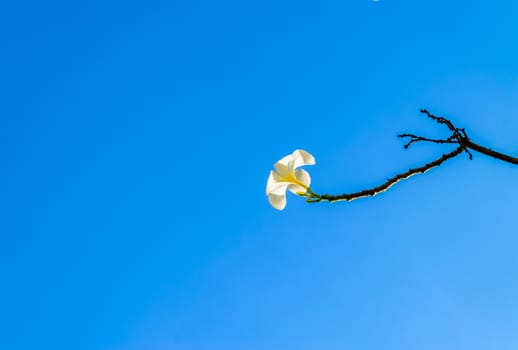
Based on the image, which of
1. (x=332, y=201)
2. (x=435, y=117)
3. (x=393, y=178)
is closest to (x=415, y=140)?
(x=435, y=117)

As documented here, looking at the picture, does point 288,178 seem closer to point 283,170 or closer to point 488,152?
point 283,170

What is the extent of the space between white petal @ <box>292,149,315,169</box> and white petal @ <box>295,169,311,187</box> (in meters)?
0.04

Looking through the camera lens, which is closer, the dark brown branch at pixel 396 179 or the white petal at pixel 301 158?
the dark brown branch at pixel 396 179

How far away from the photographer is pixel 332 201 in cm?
225

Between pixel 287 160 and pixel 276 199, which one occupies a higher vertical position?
pixel 287 160

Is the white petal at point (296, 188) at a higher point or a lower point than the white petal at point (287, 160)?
lower

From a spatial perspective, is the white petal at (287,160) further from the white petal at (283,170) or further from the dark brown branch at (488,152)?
the dark brown branch at (488,152)

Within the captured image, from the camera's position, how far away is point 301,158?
99.8 inches

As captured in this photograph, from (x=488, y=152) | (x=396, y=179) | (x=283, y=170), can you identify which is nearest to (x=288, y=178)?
(x=283, y=170)

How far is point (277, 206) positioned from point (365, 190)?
0.53 meters

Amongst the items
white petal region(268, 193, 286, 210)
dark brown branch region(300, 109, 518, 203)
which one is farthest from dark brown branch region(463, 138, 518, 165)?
white petal region(268, 193, 286, 210)

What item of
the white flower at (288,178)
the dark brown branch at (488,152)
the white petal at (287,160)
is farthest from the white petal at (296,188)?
the dark brown branch at (488,152)

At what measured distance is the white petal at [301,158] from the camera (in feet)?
8.28

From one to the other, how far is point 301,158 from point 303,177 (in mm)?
97
